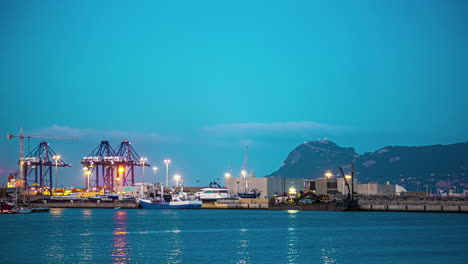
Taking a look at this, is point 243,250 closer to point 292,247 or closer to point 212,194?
point 292,247

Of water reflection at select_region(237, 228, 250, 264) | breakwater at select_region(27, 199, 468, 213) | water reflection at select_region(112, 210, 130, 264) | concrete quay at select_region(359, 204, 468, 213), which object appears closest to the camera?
water reflection at select_region(112, 210, 130, 264)

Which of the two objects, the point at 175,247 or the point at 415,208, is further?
the point at 415,208

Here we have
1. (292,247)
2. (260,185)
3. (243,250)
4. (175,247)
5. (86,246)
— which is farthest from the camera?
(260,185)

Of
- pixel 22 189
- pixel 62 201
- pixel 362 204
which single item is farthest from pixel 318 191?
pixel 22 189

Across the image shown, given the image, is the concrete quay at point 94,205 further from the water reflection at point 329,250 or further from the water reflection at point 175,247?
the water reflection at point 329,250

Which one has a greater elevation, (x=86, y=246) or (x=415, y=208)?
(x=86, y=246)

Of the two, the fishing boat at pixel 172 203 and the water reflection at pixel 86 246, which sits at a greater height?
the fishing boat at pixel 172 203

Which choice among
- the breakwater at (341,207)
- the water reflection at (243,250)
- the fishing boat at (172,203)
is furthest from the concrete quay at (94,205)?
the water reflection at (243,250)

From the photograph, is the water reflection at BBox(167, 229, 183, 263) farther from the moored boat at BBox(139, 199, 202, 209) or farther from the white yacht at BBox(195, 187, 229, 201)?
the white yacht at BBox(195, 187, 229, 201)

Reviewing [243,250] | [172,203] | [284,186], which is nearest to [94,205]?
[172,203]

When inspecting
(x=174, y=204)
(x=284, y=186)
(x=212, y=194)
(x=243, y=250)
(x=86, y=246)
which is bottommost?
(x=243, y=250)

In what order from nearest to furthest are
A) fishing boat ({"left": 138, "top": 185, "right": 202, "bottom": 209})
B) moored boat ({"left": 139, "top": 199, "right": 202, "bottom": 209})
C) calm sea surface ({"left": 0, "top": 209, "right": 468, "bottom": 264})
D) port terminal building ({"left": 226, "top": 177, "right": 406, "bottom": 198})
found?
calm sea surface ({"left": 0, "top": 209, "right": 468, "bottom": 264}) < moored boat ({"left": 139, "top": 199, "right": 202, "bottom": 209}) < fishing boat ({"left": 138, "top": 185, "right": 202, "bottom": 209}) < port terminal building ({"left": 226, "top": 177, "right": 406, "bottom": 198})

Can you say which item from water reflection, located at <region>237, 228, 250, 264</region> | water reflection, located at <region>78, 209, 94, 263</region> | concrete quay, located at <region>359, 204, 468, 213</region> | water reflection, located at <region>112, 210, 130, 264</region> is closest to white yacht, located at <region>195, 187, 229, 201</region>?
concrete quay, located at <region>359, 204, 468, 213</region>

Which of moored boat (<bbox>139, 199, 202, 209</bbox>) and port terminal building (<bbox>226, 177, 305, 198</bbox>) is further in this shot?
port terminal building (<bbox>226, 177, 305, 198</bbox>)
